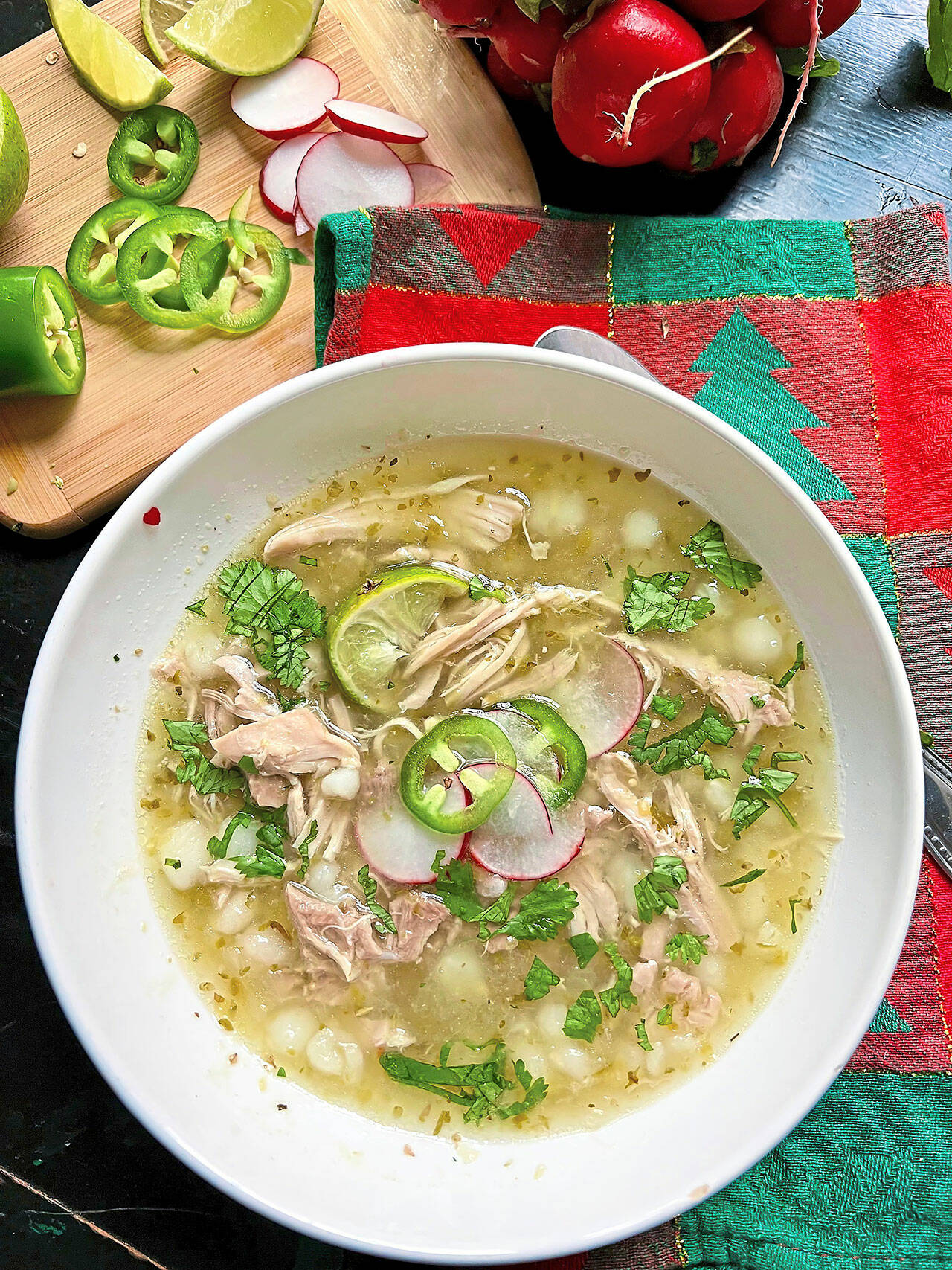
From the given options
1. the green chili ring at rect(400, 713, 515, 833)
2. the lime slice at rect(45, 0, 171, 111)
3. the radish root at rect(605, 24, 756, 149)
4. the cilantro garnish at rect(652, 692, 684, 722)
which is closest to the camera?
the radish root at rect(605, 24, 756, 149)

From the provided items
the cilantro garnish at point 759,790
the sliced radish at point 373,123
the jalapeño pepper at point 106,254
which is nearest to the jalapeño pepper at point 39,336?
the jalapeño pepper at point 106,254

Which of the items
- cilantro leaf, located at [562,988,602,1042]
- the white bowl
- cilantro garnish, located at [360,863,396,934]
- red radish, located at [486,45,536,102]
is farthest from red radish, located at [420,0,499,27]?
cilantro leaf, located at [562,988,602,1042]

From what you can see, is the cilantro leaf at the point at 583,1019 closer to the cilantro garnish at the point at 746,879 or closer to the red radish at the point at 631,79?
the cilantro garnish at the point at 746,879

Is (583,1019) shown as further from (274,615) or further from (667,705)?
(274,615)

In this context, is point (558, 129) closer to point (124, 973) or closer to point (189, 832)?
point (189, 832)

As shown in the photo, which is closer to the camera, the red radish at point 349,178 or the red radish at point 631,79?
the red radish at point 631,79

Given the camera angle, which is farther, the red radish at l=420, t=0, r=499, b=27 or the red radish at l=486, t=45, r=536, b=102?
the red radish at l=486, t=45, r=536, b=102

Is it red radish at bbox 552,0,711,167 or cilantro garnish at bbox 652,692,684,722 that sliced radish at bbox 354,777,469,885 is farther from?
red radish at bbox 552,0,711,167
